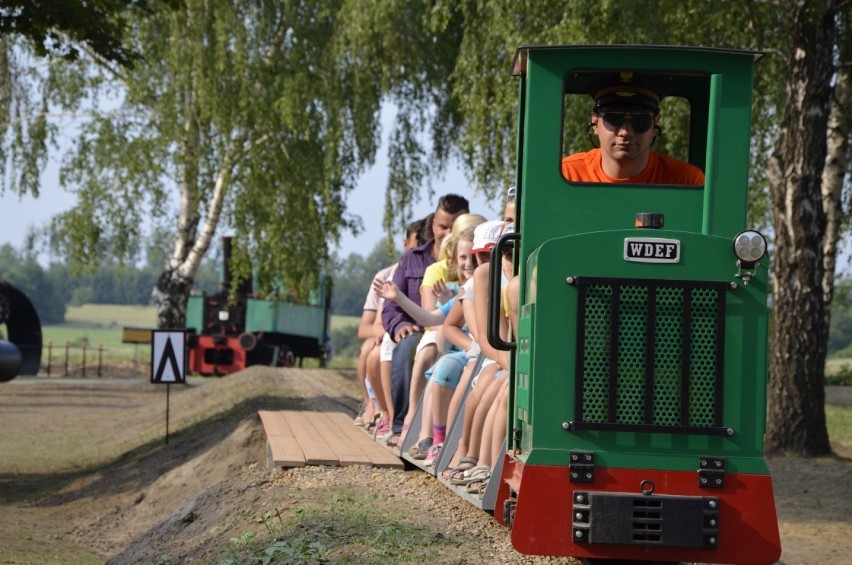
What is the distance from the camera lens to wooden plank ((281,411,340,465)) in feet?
30.8

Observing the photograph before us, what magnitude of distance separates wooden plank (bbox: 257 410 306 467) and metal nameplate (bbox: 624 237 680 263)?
A: 410cm

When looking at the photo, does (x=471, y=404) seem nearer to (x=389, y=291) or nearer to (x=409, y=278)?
(x=389, y=291)

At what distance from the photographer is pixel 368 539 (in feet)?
21.2

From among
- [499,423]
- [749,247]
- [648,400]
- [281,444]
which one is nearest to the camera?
[749,247]

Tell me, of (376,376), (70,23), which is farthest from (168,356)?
(376,376)

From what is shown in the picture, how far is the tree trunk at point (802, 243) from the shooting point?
14305 millimetres

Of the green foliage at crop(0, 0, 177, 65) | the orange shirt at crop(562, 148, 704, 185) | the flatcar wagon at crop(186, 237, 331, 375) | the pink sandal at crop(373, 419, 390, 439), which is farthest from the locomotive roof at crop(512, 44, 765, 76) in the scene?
the flatcar wagon at crop(186, 237, 331, 375)

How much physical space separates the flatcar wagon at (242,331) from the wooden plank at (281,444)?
22.8 metres

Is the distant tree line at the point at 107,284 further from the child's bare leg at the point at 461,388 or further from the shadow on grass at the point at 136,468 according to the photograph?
the child's bare leg at the point at 461,388

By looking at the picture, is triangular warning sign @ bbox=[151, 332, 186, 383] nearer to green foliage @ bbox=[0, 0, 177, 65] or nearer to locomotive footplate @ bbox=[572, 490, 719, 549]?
green foliage @ bbox=[0, 0, 177, 65]

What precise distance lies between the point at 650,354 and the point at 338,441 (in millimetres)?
5326

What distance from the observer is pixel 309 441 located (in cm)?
1058

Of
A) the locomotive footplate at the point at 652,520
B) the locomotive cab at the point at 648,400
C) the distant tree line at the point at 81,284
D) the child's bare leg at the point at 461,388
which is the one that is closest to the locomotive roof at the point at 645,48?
the locomotive cab at the point at 648,400

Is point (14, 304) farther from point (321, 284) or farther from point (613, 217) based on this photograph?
point (613, 217)
